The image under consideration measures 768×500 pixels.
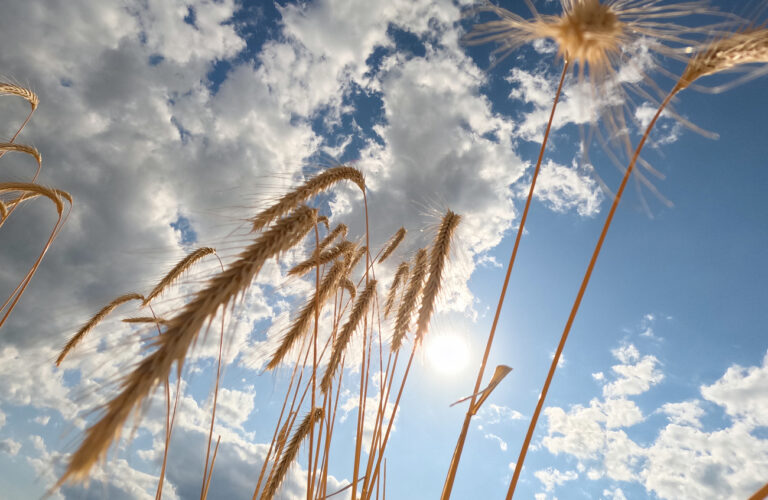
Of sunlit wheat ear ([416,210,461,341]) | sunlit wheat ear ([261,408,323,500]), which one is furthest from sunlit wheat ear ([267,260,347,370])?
sunlit wheat ear ([416,210,461,341])

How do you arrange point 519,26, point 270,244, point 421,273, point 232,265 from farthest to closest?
point 421,273
point 519,26
point 270,244
point 232,265

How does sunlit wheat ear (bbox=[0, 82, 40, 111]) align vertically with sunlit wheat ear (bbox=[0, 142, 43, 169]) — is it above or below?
above

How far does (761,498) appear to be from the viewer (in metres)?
1.03

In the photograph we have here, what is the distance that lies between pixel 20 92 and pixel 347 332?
473 cm

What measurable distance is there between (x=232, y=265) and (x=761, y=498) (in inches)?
69.5

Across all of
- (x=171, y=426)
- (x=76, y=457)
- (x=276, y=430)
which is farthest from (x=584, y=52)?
(x=171, y=426)

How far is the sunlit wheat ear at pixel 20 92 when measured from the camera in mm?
4045

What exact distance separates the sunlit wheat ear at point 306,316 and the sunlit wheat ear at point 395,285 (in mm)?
782

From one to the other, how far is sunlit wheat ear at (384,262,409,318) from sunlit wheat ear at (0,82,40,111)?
4677 millimetres

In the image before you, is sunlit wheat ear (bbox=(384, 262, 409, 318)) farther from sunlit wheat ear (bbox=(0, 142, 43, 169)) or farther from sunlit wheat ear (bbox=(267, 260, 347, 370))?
sunlit wheat ear (bbox=(0, 142, 43, 169))

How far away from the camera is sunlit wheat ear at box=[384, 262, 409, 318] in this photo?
3953mm

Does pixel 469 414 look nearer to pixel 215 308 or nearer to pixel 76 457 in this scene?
pixel 215 308

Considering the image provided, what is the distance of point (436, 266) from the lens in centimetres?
262

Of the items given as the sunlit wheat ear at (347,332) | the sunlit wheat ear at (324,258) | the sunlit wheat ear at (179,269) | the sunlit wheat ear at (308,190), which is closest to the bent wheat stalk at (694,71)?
the sunlit wheat ear at (308,190)
